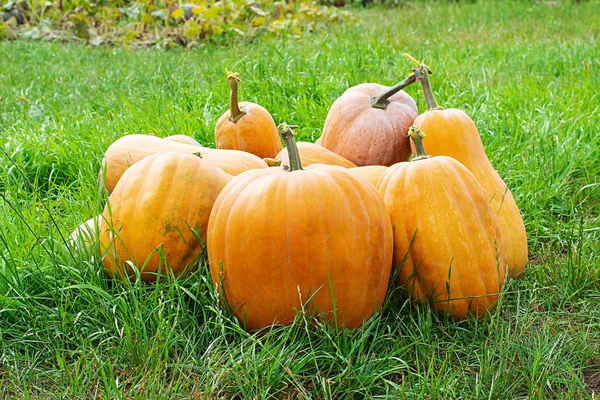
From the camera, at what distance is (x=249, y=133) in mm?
2727

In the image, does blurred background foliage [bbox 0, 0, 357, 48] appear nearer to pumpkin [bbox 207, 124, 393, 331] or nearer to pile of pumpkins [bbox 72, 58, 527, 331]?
pile of pumpkins [bbox 72, 58, 527, 331]

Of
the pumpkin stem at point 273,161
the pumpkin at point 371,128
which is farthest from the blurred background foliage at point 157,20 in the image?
the pumpkin stem at point 273,161

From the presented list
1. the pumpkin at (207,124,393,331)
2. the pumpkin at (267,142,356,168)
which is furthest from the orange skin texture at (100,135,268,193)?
the pumpkin at (207,124,393,331)

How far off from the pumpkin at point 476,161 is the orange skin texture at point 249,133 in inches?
28.5

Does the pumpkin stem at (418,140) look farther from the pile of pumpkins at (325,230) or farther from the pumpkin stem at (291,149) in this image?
A: the pumpkin stem at (291,149)

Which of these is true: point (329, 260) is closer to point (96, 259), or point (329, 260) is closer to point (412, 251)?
point (412, 251)

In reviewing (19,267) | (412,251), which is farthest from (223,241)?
(19,267)

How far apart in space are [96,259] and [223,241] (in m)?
0.49

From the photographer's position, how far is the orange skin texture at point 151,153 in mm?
2354

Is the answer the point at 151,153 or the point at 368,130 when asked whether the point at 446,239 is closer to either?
the point at 368,130

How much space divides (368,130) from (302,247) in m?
0.88

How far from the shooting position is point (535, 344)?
1783 mm

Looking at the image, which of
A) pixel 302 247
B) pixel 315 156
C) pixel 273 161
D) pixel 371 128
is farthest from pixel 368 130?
pixel 302 247

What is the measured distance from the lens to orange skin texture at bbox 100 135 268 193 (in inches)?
92.7
